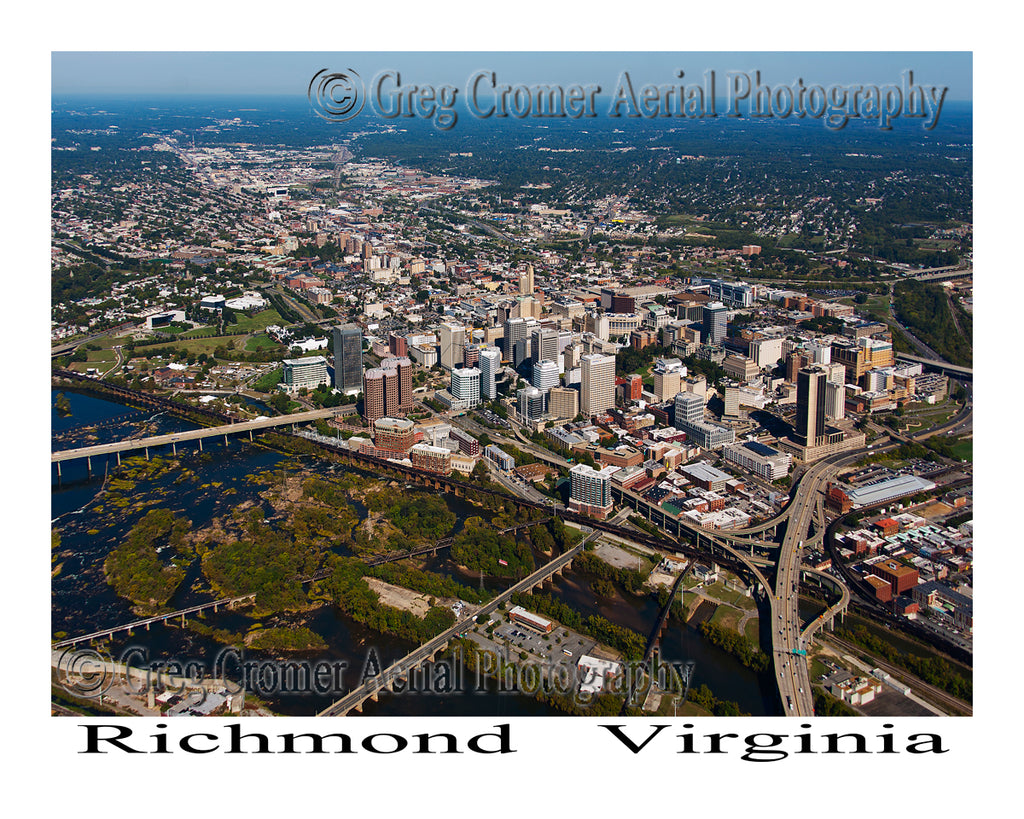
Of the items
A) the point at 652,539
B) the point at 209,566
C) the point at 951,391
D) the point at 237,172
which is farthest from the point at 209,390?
the point at 237,172

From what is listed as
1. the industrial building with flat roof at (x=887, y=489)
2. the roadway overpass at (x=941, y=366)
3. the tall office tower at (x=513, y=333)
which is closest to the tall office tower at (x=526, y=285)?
the tall office tower at (x=513, y=333)

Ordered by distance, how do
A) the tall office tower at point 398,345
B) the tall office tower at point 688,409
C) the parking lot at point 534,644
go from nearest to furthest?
the parking lot at point 534,644, the tall office tower at point 688,409, the tall office tower at point 398,345

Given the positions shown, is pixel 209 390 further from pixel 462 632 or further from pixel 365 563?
pixel 462 632

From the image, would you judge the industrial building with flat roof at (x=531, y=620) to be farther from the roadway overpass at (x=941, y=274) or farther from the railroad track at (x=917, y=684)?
the roadway overpass at (x=941, y=274)

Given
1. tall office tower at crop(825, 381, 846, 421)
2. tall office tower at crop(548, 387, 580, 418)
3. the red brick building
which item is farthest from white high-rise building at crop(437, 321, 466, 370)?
the red brick building

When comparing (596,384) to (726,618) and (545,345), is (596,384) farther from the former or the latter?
(726,618)

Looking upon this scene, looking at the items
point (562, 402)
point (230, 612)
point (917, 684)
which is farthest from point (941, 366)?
point (230, 612)

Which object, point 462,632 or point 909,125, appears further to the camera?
point 909,125
